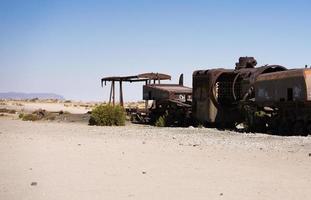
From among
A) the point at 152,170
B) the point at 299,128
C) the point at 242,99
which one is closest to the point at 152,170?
the point at 152,170

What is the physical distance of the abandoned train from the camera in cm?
2111

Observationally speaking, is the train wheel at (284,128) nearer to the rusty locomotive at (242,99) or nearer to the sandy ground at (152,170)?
the rusty locomotive at (242,99)

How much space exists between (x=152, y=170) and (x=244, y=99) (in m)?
15.2

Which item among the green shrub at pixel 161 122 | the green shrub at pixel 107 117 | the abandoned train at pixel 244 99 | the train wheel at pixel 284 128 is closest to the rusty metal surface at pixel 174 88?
the abandoned train at pixel 244 99

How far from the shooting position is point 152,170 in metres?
10.8

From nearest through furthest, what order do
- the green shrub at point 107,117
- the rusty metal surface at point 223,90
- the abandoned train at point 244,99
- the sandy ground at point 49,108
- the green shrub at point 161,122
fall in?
the abandoned train at point 244,99, the rusty metal surface at point 223,90, the green shrub at point 107,117, the green shrub at point 161,122, the sandy ground at point 49,108

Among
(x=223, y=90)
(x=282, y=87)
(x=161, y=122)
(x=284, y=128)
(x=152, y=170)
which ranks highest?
(x=282, y=87)

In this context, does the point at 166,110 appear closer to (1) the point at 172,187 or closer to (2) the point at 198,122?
(2) the point at 198,122

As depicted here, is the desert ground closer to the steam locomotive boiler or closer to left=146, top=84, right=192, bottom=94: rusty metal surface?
the steam locomotive boiler

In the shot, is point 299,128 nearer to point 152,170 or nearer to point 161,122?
point 161,122

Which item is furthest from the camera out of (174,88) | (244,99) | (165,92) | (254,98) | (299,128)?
(174,88)

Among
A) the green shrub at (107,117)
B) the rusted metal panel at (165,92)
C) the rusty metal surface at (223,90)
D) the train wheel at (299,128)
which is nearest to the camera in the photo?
the train wheel at (299,128)

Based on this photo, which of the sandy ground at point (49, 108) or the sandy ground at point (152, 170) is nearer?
the sandy ground at point (152, 170)

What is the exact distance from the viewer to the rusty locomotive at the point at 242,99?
2112 centimetres
